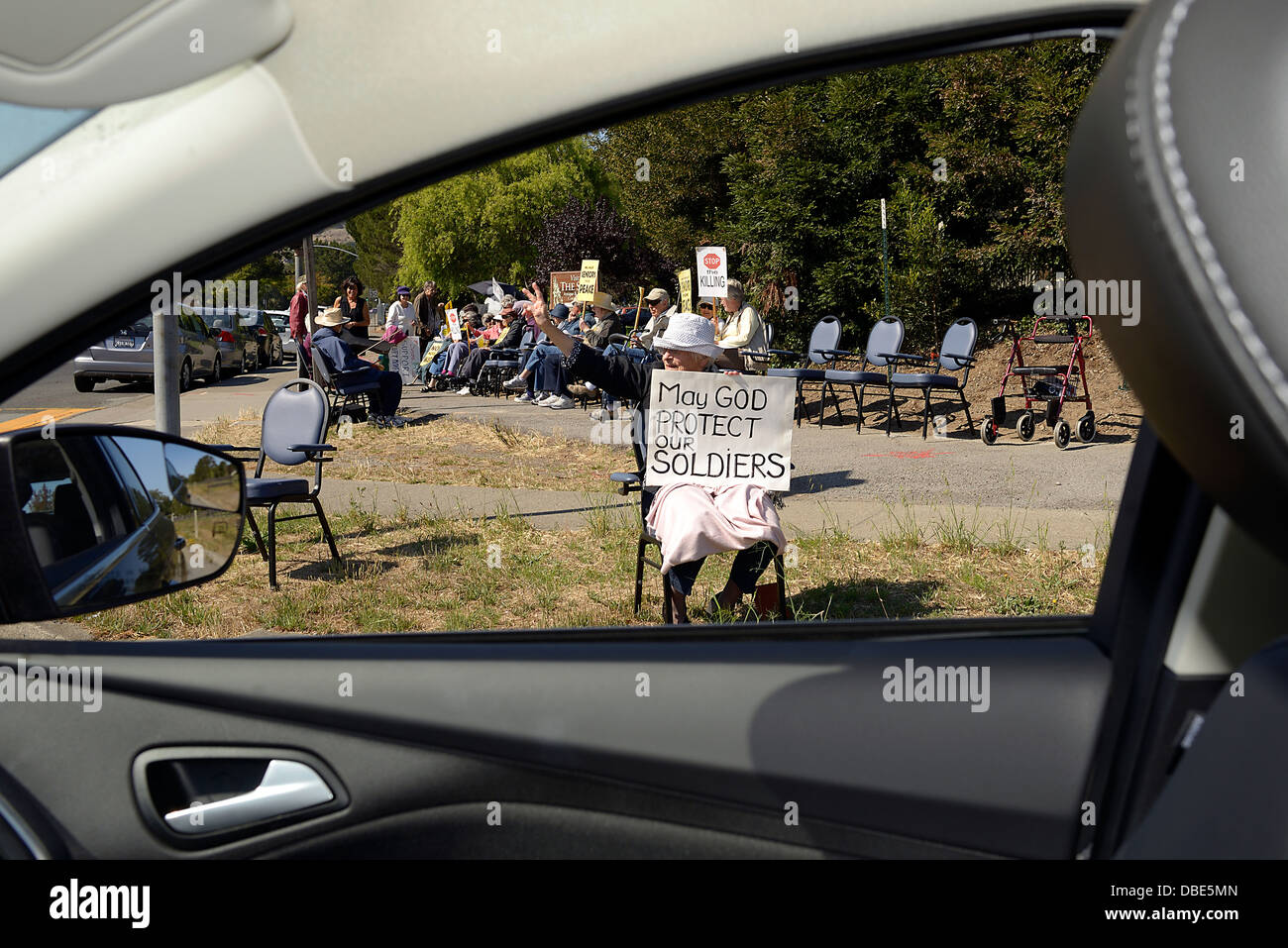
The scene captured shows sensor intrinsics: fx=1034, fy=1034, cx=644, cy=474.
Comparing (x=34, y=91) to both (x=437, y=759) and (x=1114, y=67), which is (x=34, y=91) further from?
(x=1114, y=67)

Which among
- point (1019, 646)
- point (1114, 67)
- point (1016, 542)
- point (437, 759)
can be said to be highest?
point (1114, 67)

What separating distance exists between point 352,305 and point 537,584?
7.99 metres

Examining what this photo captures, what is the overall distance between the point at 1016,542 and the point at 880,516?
3.83 feet

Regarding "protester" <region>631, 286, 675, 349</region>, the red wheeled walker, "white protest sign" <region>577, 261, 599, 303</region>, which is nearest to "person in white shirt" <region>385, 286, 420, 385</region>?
"white protest sign" <region>577, 261, 599, 303</region>

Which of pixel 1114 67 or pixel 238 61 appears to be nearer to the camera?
pixel 1114 67

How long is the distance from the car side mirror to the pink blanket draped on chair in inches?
114

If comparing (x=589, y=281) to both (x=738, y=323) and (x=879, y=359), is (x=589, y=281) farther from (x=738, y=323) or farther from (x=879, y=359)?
(x=738, y=323)

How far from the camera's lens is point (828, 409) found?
1384 cm

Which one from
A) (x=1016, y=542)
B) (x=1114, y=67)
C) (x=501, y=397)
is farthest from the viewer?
(x=501, y=397)

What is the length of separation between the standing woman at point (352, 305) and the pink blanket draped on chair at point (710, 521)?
869 centimetres

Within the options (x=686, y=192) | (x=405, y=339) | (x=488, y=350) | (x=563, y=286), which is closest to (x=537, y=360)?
(x=488, y=350)

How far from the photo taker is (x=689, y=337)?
4961 mm

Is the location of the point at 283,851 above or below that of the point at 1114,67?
below

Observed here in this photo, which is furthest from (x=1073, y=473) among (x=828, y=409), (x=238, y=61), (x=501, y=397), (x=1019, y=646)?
(x=501, y=397)
